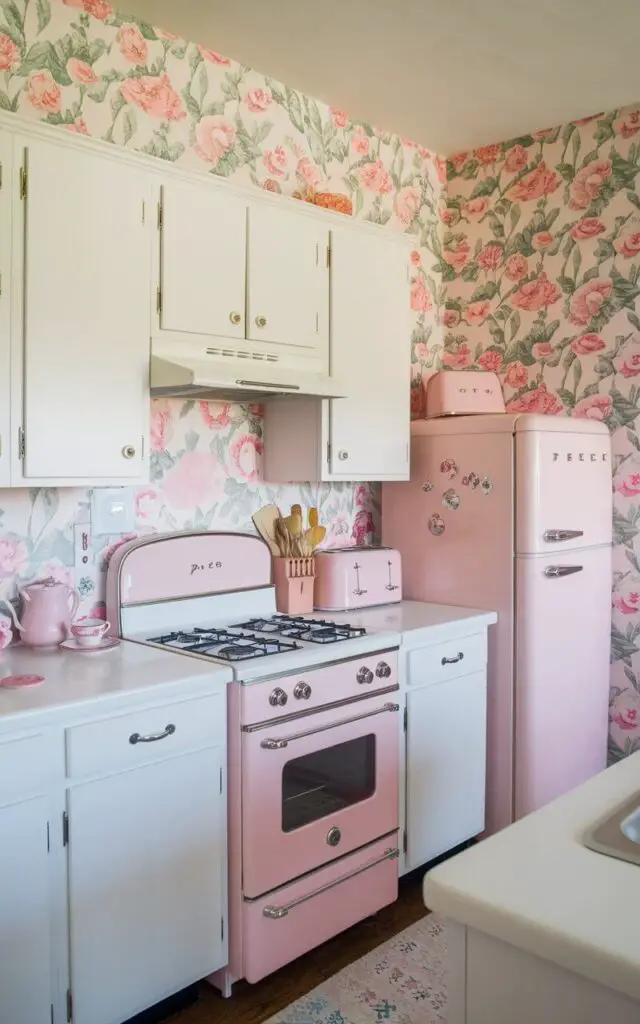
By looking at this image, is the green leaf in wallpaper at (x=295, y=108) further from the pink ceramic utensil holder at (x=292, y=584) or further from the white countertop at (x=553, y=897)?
the white countertop at (x=553, y=897)

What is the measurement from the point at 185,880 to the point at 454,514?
1606 millimetres

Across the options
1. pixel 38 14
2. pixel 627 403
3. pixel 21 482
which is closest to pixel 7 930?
pixel 21 482

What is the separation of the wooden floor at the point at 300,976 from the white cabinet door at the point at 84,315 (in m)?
1.40

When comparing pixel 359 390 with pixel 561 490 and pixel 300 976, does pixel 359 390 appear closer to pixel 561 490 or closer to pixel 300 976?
pixel 561 490

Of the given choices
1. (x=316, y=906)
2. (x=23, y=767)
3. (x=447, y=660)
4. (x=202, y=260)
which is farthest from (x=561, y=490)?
(x=23, y=767)

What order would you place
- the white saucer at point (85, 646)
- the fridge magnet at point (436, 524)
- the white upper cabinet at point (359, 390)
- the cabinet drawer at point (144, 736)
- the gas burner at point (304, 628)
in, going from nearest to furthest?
the cabinet drawer at point (144, 736), the white saucer at point (85, 646), the gas burner at point (304, 628), the white upper cabinet at point (359, 390), the fridge magnet at point (436, 524)

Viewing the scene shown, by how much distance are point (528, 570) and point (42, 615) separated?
1.60 metres

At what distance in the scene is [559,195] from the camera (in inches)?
132

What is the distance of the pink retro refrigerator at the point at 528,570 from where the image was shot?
2900 mm

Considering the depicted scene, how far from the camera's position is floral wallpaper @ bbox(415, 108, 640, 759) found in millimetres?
3195

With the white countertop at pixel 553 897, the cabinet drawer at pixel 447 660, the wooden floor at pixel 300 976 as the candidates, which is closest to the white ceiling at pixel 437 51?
the cabinet drawer at pixel 447 660

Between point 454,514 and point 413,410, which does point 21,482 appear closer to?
point 454,514

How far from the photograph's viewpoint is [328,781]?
7.84 ft

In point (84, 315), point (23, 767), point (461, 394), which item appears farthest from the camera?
point (461, 394)
